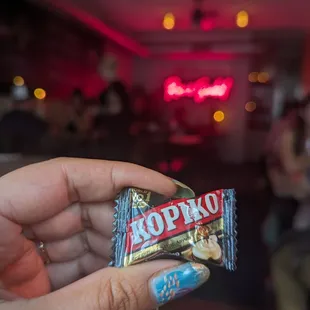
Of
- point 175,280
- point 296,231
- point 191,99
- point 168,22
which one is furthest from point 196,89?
point 175,280

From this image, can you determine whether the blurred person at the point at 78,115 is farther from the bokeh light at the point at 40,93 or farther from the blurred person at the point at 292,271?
the blurred person at the point at 292,271

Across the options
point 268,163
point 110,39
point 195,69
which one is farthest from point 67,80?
point 268,163

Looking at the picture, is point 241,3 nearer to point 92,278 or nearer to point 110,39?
point 110,39

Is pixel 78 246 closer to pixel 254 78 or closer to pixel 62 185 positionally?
pixel 62 185

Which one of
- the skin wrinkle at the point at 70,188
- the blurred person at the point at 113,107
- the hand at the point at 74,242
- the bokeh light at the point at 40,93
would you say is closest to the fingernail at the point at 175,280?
the hand at the point at 74,242

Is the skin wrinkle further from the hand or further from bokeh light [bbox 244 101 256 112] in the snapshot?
bokeh light [bbox 244 101 256 112]
